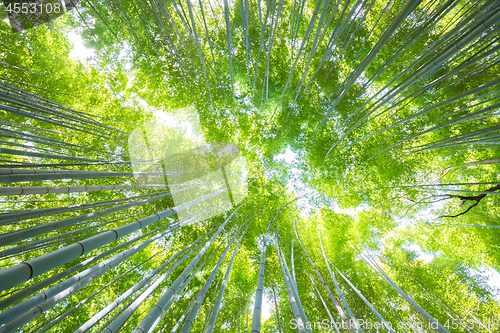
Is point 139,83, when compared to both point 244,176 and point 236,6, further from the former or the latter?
point 244,176

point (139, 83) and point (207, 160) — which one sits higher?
point (139, 83)

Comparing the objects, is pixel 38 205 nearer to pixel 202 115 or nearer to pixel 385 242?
pixel 202 115

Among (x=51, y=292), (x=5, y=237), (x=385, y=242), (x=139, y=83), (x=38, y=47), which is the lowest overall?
(x=385, y=242)

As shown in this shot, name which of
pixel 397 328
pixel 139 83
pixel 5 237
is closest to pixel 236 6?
pixel 139 83

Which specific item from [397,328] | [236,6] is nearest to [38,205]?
[236,6]

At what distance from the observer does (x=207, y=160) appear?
211 inches

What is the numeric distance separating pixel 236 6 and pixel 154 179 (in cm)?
475

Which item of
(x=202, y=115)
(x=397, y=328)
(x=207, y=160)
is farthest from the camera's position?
(x=207, y=160)

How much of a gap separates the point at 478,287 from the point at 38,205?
10318 mm

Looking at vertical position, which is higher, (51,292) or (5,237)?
(5,237)

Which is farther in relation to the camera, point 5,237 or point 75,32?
point 75,32

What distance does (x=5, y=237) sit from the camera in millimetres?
1412

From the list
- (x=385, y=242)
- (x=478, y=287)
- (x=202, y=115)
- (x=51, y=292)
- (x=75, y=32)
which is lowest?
(x=478, y=287)

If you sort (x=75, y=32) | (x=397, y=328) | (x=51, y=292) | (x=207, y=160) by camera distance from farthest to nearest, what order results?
(x=207, y=160) < (x=75, y=32) < (x=397, y=328) < (x=51, y=292)
